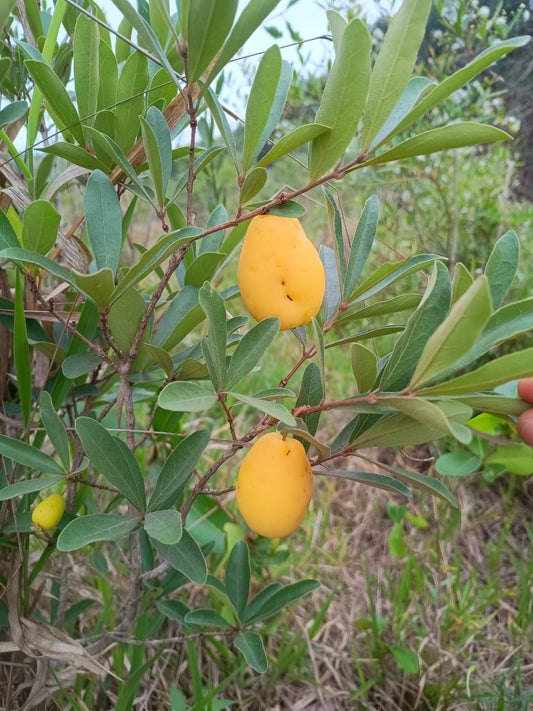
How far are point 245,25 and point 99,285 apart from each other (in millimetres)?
203

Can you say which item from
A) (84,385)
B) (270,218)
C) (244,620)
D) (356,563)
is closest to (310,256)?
(270,218)

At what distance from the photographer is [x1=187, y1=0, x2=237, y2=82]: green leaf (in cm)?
35

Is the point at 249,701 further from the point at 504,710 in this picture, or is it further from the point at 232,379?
the point at 232,379

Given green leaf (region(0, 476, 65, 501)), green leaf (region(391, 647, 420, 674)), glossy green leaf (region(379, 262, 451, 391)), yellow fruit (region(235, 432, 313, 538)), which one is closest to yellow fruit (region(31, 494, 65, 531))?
green leaf (region(0, 476, 65, 501))

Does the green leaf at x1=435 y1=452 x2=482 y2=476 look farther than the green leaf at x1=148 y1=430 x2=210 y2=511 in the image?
Yes

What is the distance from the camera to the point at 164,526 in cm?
44

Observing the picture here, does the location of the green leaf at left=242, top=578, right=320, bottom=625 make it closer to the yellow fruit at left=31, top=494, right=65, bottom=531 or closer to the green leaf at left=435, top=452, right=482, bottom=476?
the yellow fruit at left=31, top=494, right=65, bottom=531

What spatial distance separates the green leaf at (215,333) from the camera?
0.40 meters

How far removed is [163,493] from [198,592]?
0.63m

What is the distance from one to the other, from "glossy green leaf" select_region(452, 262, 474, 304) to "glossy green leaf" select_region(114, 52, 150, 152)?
322 millimetres

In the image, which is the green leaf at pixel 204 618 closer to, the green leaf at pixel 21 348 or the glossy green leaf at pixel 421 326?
the green leaf at pixel 21 348

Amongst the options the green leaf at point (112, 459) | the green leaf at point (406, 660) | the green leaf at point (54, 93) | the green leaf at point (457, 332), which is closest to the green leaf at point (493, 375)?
the green leaf at point (457, 332)

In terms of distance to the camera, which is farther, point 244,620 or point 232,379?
point 244,620

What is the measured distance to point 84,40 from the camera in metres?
0.48
